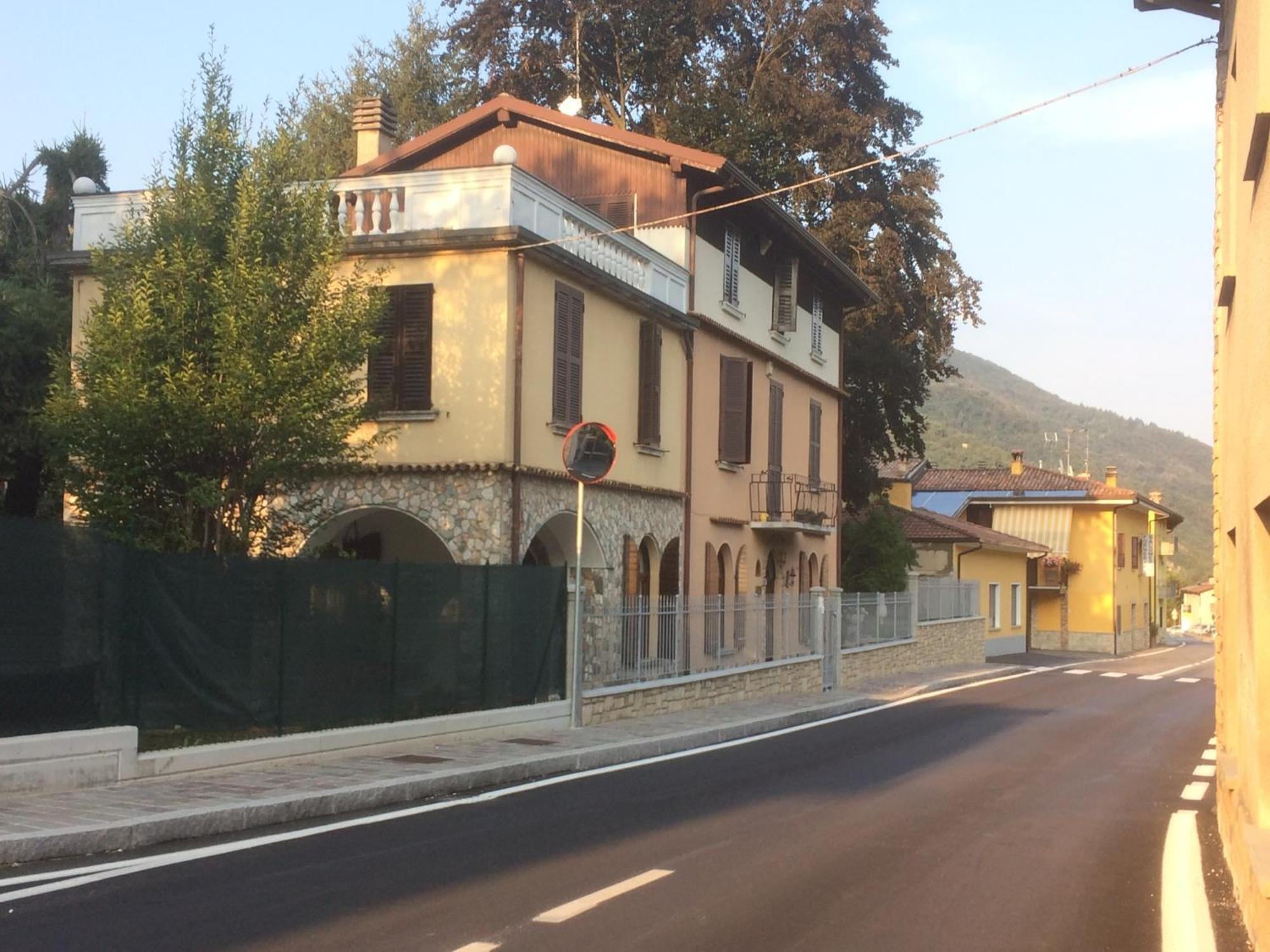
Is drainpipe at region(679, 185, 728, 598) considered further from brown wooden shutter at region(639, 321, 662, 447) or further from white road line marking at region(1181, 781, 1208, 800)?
white road line marking at region(1181, 781, 1208, 800)

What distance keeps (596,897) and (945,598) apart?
3322 cm

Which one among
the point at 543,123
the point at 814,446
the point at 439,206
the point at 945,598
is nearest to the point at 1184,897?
the point at 439,206

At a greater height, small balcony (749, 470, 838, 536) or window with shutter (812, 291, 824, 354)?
window with shutter (812, 291, 824, 354)

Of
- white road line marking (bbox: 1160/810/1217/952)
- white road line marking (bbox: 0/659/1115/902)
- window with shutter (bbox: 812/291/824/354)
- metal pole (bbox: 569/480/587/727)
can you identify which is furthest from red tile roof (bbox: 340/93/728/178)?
white road line marking (bbox: 1160/810/1217/952)

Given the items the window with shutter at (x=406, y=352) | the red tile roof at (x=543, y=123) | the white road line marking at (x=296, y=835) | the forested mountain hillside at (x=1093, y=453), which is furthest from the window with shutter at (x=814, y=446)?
the forested mountain hillside at (x=1093, y=453)

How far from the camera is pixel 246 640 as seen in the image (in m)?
13.5

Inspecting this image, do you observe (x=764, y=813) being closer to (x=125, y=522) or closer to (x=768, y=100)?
(x=125, y=522)

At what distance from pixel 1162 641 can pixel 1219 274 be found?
235 feet

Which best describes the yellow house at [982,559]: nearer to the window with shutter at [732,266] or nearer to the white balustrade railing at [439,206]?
the window with shutter at [732,266]

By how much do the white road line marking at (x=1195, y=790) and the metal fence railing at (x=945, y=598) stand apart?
69.9 ft

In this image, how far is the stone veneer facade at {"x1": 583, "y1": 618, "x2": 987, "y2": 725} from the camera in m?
19.3

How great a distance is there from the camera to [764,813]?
470 inches

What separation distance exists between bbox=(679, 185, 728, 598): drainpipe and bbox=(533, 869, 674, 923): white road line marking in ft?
53.7

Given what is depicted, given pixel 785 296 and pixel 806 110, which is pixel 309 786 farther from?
pixel 806 110
